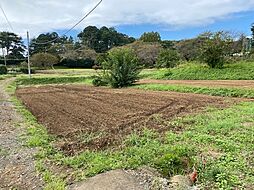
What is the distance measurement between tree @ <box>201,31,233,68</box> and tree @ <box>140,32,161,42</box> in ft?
133

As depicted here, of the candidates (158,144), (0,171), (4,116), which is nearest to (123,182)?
(158,144)

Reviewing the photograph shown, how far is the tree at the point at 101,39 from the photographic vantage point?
249 ft

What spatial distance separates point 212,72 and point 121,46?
101 feet

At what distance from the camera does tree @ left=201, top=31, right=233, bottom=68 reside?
23219mm

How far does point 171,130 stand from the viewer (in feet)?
22.8

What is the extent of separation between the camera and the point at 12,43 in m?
67.6

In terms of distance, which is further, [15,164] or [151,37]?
[151,37]

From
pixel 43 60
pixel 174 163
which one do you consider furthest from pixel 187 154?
pixel 43 60

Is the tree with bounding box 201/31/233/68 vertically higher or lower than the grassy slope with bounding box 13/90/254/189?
higher

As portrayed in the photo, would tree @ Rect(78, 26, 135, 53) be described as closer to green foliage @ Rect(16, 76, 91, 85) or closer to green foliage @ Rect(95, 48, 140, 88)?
green foliage @ Rect(16, 76, 91, 85)

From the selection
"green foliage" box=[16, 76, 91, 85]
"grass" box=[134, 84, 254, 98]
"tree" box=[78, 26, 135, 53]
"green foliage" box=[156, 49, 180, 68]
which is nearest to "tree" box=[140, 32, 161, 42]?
"tree" box=[78, 26, 135, 53]

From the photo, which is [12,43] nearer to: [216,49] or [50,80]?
[50,80]

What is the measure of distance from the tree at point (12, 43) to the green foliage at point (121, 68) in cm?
4795

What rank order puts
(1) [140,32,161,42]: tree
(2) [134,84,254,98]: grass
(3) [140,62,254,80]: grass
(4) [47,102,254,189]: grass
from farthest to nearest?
1. (1) [140,32,161,42]: tree
2. (3) [140,62,254,80]: grass
3. (2) [134,84,254,98]: grass
4. (4) [47,102,254,189]: grass
